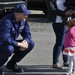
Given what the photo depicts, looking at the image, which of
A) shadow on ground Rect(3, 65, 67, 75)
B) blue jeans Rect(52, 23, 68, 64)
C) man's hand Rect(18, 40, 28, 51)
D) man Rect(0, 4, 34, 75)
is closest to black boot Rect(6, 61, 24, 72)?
shadow on ground Rect(3, 65, 67, 75)

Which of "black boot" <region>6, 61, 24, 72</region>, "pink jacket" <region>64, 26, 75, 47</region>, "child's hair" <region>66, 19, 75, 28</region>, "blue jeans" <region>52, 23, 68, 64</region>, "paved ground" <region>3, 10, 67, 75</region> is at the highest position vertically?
"child's hair" <region>66, 19, 75, 28</region>

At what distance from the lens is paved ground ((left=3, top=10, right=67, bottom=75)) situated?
6.69m

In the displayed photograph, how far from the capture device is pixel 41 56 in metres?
7.91

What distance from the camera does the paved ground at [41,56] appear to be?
263 inches

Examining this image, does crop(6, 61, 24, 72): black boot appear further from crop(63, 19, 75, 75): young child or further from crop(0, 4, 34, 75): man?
crop(63, 19, 75, 75): young child

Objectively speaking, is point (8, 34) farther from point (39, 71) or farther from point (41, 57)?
point (41, 57)

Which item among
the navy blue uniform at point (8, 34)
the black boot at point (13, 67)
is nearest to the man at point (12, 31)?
the navy blue uniform at point (8, 34)

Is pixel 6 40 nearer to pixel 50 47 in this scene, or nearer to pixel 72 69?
pixel 72 69

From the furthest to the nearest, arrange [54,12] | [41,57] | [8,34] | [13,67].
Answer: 1. [41,57]
2. [13,67]
3. [54,12]
4. [8,34]

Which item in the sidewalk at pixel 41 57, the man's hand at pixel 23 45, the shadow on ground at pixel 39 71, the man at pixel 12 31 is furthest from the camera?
the sidewalk at pixel 41 57

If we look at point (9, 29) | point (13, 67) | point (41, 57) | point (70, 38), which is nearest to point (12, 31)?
point (9, 29)

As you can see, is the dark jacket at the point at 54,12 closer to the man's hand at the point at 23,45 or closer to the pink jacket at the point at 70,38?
the pink jacket at the point at 70,38

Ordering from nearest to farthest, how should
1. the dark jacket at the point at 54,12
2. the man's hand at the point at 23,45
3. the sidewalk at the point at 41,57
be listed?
the man's hand at the point at 23,45 → the dark jacket at the point at 54,12 → the sidewalk at the point at 41,57

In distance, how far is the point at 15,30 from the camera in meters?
6.15
